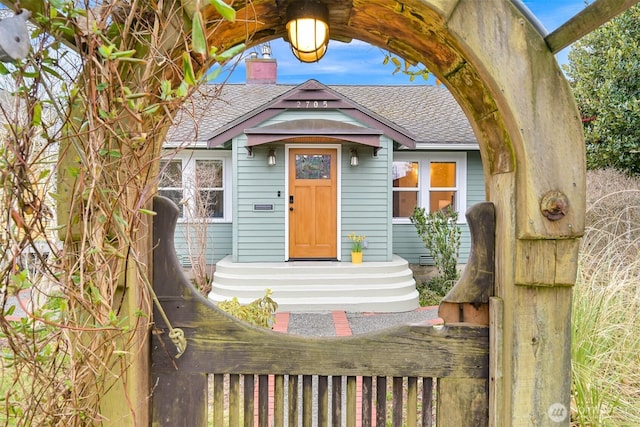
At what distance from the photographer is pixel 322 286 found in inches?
278

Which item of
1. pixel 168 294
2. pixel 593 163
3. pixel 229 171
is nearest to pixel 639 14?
pixel 593 163

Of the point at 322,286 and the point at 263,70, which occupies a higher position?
the point at 263,70

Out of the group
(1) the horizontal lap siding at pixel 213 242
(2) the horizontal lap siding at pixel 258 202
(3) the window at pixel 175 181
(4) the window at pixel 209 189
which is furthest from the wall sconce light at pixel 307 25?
(3) the window at pixel 175 181

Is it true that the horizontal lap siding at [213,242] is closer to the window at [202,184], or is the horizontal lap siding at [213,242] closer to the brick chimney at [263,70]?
the window at [202,184]

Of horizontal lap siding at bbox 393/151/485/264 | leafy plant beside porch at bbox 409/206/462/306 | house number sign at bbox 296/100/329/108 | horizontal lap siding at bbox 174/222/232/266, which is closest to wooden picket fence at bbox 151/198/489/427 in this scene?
leafy plant beside porch at bbox 409/206/462/306

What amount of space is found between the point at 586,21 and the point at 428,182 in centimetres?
828

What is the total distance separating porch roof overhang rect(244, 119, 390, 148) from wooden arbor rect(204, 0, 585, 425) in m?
5.99

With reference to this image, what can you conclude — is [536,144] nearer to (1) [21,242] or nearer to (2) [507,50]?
(2) [507,50]

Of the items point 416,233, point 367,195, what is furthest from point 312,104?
point 416,233

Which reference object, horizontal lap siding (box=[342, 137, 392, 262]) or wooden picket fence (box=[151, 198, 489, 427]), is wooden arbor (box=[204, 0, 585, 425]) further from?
horizontal lap siding (box=[342, 137, 392, 262])

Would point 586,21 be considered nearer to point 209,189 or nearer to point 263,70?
point 209,189

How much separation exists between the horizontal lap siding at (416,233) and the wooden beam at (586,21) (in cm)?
814

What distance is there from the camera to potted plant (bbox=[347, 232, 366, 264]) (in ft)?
25.6

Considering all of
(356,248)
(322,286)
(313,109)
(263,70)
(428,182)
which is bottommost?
(322,286)
